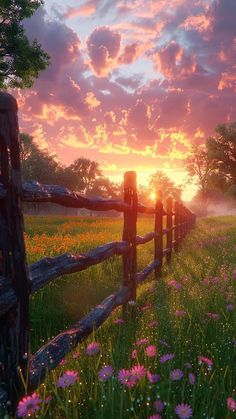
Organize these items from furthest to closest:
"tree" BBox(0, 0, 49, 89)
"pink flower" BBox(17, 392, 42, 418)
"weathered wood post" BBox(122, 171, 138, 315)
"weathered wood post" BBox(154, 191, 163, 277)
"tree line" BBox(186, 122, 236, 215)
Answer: "tree line" BBox(186, 122, 236, 215) → "tree" BBox(0, 0, 49, 89) → "weathered wood post" BBox(154, 191, 163, 277) → "weathered wood post" BBox(122, 171, 138, 315) → "pink flower" BBox(17, 392, 42, 418)

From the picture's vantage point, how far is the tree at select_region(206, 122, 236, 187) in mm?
45844

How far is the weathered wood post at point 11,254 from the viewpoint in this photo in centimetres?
231

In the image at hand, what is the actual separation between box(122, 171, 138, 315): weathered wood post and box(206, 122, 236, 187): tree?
137ft

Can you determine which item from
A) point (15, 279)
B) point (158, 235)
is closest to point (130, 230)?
point (158, 235)

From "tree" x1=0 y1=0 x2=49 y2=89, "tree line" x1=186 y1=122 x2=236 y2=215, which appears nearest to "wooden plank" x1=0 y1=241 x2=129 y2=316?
"tree" x1=0 y1=0 x2=49 y2=89

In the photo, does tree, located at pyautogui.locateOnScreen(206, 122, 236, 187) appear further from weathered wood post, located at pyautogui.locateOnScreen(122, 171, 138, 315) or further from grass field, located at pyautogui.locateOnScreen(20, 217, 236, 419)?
weathered wood post, located at pyautogui.locateOnScreen(122, 171, 138, 315)

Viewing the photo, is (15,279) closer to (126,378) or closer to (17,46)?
(126,378)

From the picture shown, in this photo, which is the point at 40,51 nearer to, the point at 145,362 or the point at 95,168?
the point at 145,362

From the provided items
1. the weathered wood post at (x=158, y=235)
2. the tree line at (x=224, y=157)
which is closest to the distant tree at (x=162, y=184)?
the tree line at (x=224, y=157)

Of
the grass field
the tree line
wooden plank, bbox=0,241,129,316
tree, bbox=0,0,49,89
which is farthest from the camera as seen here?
the tree line

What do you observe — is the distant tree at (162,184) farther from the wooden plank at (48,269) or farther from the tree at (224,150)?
the wooden plank at (48,269)

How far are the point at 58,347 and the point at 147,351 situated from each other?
824 mm

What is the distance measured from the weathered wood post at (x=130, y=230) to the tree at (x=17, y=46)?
17.3 meters

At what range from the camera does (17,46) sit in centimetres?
2048
